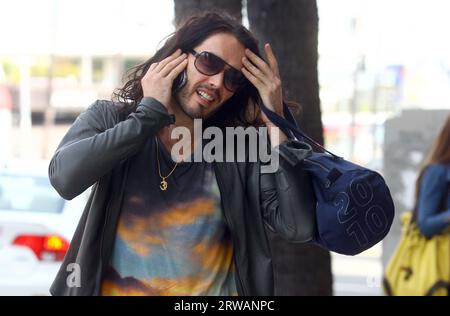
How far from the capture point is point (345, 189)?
102 inches

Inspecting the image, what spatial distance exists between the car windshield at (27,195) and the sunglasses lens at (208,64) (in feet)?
15.3

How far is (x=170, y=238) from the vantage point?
2623 millimetres

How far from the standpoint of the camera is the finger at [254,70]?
278 cm

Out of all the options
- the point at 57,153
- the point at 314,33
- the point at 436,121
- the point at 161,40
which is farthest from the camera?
the point at 436,121

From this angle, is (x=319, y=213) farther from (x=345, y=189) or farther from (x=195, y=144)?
(x=195, y=144)

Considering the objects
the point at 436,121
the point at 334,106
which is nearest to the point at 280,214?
the point at 436,121

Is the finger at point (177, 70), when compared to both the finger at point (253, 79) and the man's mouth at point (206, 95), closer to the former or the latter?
the man's mouth at point (206, 95)

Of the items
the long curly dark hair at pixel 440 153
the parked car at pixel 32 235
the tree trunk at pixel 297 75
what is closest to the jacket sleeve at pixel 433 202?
the long curly dark hair at pixel 440 153

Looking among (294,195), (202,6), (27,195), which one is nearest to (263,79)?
(294,195)

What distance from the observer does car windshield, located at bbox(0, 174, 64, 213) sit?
723 centimetres

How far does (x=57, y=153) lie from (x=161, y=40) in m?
0.64

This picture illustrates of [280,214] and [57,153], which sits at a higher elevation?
[57,153]

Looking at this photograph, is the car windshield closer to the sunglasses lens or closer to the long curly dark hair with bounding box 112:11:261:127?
the long curly dark hair with bounding box 112:11:261:127
